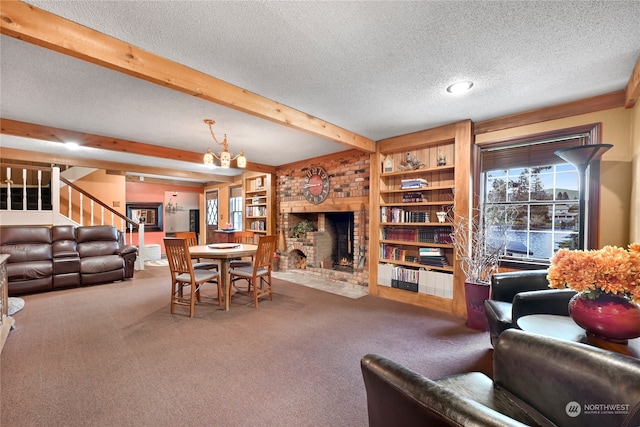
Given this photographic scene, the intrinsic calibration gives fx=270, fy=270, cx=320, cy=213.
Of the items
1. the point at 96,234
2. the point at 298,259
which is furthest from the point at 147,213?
the point at 298,259

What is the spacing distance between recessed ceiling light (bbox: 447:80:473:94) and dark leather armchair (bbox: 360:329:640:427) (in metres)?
2.04

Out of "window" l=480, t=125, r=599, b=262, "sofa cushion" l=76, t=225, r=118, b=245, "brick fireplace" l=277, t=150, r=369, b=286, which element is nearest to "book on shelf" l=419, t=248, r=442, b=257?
"window" l=480, t=125, r=599, b=262

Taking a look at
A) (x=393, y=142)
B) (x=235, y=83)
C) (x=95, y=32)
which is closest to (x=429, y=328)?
(x=393, y=142)

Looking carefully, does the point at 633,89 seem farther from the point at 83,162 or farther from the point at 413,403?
the point at 83,162

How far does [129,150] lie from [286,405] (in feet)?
14.4

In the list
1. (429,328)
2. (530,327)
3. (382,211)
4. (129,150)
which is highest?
(129,150)

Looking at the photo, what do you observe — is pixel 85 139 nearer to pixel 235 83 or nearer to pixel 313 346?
pixel 235 83

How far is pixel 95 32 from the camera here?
169 cm

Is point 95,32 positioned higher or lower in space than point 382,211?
higher

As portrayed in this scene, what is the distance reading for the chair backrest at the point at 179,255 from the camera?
3146 millimetres

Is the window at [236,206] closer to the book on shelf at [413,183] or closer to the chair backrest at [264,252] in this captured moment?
the chair backrest at [264,252]

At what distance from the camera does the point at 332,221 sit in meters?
5.55

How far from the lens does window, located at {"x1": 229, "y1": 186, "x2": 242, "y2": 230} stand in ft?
25.8

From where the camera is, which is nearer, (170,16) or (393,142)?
(170,16)
